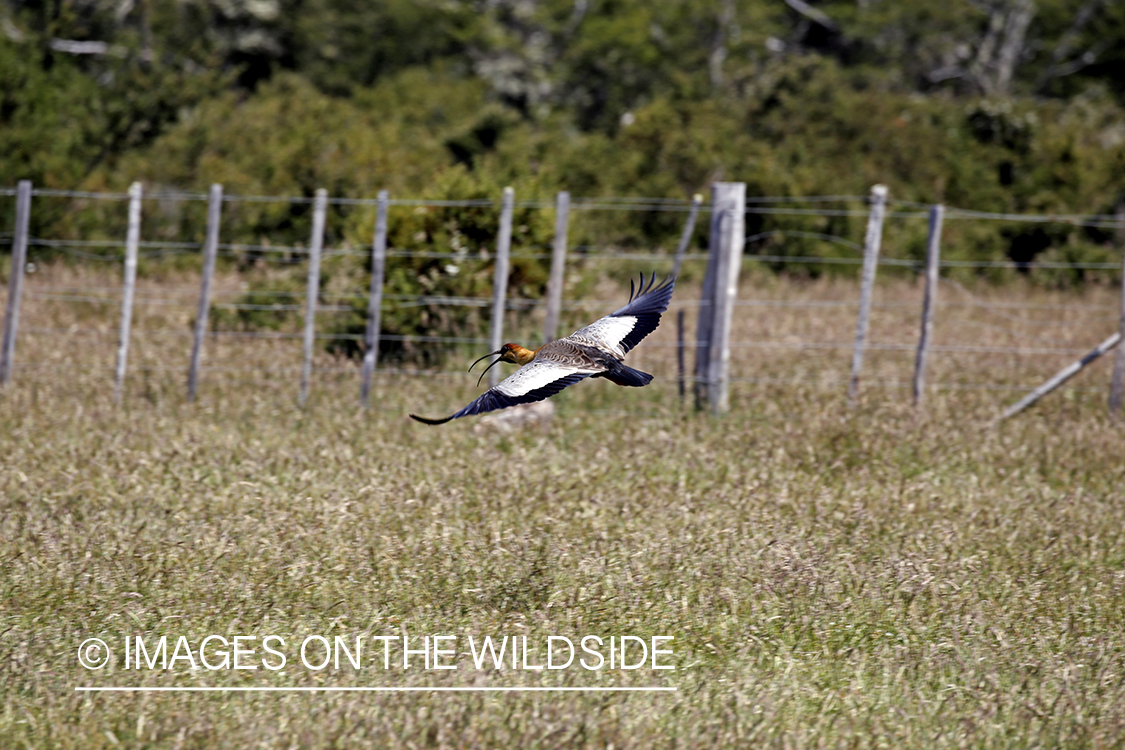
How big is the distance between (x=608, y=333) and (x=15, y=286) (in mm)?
6758

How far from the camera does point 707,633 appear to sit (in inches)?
203

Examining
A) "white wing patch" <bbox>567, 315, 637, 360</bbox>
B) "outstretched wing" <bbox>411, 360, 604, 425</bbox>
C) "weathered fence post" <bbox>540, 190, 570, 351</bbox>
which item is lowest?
"outstretched wing" <bbox>411, 360, 604, 425</bbox>

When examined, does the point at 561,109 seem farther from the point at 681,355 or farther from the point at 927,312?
the point at 681,355

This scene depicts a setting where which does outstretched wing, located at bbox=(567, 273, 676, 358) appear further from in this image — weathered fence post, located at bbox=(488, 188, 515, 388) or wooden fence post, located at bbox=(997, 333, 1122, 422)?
wooden fence post, located at bbox=(997, 333, 1122, 422)

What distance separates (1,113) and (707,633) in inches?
640

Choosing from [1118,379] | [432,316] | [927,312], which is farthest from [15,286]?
[1118,379]

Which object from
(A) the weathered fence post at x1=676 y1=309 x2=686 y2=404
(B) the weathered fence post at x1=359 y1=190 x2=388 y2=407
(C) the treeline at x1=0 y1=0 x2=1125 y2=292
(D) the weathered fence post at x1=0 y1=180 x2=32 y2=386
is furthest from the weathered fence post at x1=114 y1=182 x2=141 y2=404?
(A) the weathered fence post at x1=676 y1=309 x2=686 y2=404

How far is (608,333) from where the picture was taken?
6000mm

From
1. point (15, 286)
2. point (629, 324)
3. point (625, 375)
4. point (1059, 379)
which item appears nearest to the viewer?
point (625, 375)

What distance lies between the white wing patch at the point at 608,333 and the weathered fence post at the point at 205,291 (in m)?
5.17

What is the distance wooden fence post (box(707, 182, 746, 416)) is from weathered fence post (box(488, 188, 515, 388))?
67.8 inches

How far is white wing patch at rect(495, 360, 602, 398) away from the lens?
4.96 metres

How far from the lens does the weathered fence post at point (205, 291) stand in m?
10.3

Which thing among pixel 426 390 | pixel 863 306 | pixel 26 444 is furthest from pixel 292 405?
pixel 863 306
